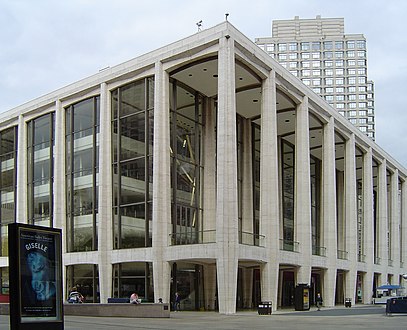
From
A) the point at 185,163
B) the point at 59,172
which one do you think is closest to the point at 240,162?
the point at 185,163

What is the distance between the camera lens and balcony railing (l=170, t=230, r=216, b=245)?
4116cm

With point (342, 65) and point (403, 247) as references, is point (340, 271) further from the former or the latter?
point (342, 65)

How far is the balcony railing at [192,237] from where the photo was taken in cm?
4116

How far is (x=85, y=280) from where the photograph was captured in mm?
46125

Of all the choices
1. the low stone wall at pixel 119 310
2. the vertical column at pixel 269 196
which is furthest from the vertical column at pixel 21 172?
the vertical column at pixel 269 196

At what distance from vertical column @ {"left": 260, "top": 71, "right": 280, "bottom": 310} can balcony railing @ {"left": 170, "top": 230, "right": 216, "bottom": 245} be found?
3890 millimetres

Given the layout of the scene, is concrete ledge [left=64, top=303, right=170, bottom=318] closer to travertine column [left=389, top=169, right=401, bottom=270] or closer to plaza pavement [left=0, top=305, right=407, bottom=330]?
plaza pavement [left=0, top=305, right=407, bottom=330]

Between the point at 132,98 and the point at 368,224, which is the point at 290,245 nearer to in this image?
the point at 132,98

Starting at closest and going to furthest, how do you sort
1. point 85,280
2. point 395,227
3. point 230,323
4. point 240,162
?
point 230,323 < point 85,280 < point 240,162 < point 395,227

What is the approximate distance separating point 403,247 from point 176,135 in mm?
47429

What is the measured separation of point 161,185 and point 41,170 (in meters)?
16.2

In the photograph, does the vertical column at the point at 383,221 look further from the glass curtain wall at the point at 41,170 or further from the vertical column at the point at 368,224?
the glass curtain wall at the point at 41,170

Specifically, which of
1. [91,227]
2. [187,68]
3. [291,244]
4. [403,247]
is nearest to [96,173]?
[91,227]

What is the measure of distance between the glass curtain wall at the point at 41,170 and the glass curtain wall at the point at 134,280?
979 centimetres
